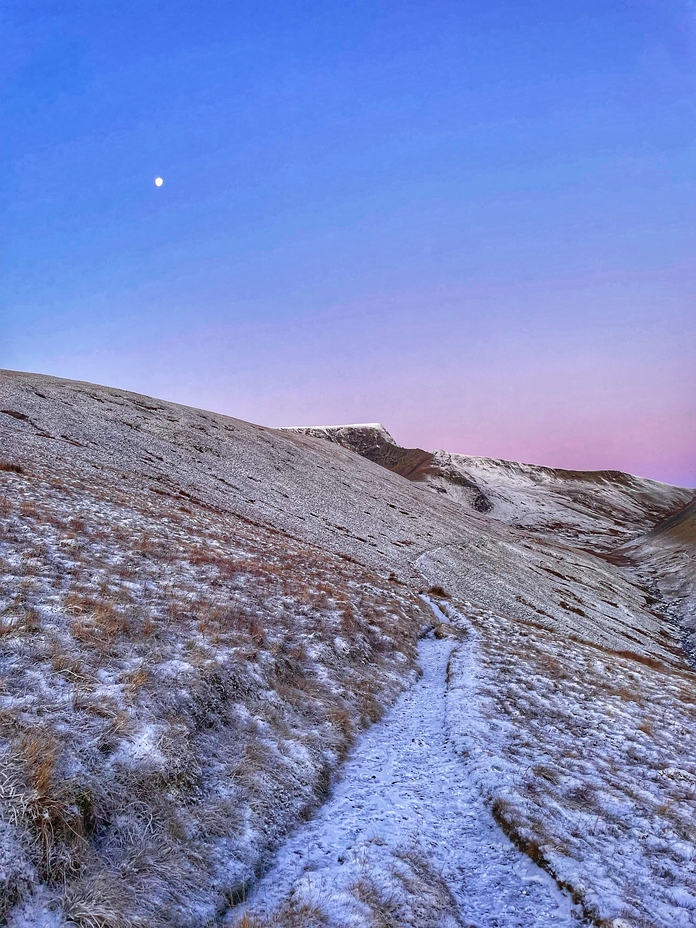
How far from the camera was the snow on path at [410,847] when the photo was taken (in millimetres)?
6453

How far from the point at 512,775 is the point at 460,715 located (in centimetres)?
297

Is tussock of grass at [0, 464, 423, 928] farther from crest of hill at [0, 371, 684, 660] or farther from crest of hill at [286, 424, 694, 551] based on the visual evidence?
crest of hill at [286, 424, 694, 551]

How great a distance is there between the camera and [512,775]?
31.7 feet

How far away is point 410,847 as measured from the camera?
24.6 ft

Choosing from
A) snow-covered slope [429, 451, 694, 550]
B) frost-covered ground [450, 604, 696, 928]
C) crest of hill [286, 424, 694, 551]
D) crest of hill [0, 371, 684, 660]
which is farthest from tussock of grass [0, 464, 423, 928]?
snow-covered slope [429, 451, 694, 550]

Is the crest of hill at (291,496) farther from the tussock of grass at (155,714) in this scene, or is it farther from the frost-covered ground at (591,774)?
the frost-covered ground at (591,774)

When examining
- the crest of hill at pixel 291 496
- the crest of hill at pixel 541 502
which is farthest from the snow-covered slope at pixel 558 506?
the crest of hill at pixel 291 496

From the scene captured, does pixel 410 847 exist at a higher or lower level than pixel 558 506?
lower

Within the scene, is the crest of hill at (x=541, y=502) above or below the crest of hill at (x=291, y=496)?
above

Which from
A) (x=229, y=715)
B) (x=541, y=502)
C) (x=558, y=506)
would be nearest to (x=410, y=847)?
(x=229, y=715)

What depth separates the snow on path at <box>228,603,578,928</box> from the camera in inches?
254

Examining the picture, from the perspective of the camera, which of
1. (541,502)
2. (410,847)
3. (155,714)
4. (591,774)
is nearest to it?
(410,847)

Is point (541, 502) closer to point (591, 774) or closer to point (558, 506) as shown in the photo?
point (558, 506)

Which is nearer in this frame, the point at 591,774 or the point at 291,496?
the point at 591,774
